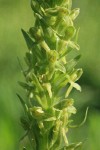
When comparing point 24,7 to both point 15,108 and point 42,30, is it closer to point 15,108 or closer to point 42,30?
point 15,108

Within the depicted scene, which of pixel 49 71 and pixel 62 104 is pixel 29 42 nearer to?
pixel 49 71

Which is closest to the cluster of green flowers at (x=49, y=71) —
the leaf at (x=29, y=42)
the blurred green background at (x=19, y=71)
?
the leaf at (x=29, y=42)

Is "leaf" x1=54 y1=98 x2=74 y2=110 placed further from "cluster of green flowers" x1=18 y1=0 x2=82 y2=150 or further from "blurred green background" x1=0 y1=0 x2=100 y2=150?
"blurred green background" x1=0 y1=0 x2=100 y2=150

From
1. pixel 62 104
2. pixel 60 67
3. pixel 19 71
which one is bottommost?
pixel 19 71

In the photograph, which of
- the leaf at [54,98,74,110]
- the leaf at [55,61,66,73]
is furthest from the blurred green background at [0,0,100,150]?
the leaf at [55,61,66,73]

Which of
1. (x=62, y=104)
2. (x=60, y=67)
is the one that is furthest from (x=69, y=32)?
(x=62, y=104)

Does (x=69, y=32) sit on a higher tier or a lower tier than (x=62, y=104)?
higher

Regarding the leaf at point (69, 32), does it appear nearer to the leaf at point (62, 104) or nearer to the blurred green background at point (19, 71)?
the leaf at point (62, 104)
